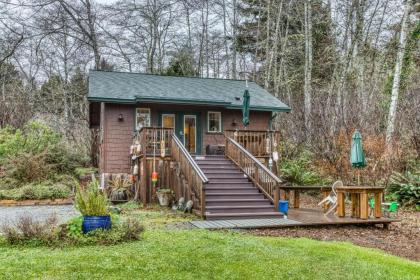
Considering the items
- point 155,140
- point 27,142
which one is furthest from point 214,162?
point 27,142

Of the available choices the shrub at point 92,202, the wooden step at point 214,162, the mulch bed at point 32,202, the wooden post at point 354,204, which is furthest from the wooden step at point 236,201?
the mulch bed at point 32,202

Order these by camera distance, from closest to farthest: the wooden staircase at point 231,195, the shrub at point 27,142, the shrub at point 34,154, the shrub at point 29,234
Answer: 1. the shrub at point 29,234
2. the wooden staircase at point 231,195
3. the shrub at point 34,154
4. the shrub at point 27,142

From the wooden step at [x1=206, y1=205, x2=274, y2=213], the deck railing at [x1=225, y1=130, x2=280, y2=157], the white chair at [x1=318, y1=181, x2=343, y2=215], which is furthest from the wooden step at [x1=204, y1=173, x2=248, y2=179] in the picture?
the white chair at [x1=318, y1=181, x2=343, y2=215]

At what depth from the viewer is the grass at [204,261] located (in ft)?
17.3

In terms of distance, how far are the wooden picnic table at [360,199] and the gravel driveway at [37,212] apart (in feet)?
21.2

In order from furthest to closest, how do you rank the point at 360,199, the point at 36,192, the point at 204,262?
the point at 36,192, the point at 360,199, the point at 204,262

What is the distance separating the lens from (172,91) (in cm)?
1648

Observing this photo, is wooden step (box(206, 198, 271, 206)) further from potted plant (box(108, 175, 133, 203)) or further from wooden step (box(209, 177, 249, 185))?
potted plant (box(108, 175, 133, 203))

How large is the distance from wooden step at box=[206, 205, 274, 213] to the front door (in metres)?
5.91

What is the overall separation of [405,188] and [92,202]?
10191 mm

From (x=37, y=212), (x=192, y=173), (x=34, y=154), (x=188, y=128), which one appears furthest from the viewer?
(x=34, y=154)

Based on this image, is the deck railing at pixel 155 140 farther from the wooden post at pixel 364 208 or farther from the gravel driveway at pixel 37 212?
the wooden post at pixel 364 208

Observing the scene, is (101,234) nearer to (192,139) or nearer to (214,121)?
(192,139)

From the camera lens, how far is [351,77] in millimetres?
21547
